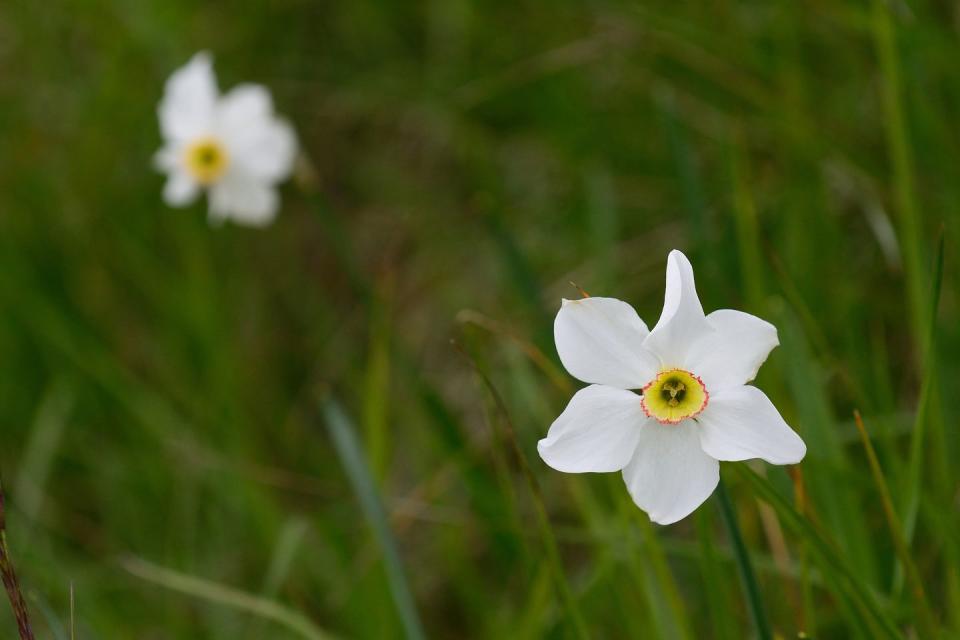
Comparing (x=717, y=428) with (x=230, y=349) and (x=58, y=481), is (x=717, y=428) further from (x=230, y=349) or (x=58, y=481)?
(x=58, y=481)

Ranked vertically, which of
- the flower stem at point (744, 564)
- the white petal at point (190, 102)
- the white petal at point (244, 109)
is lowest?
the flower stem at point (744, 564)

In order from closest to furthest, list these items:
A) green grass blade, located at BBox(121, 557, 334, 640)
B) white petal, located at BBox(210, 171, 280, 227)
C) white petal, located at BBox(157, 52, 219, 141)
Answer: green grass blade, located at BBox(121, 557, 334, 640), white petal, located at BBox(157, 52, 219, 141), white petal, located at BBox(210, 171, 280, 227)

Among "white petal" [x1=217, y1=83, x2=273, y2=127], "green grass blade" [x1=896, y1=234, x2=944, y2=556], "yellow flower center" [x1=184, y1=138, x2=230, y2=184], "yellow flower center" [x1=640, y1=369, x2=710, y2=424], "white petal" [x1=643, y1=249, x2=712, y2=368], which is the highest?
"white petal" [x1=217, y1=83, x2=273, y2=127]

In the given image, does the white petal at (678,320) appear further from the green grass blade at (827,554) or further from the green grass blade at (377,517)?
the green grass blade at (377,517)

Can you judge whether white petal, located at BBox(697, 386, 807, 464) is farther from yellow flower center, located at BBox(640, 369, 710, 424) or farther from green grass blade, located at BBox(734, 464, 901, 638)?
green grass blade, located at BBox(734, 464, 901, 638)

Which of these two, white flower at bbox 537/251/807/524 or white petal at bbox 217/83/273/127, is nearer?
white flower at bbox 537/251/807/524

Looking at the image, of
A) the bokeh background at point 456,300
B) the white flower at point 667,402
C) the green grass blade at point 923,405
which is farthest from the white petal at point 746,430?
the green grass blade at point 923,405

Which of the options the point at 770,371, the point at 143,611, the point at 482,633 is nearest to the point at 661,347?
the point at 770,371

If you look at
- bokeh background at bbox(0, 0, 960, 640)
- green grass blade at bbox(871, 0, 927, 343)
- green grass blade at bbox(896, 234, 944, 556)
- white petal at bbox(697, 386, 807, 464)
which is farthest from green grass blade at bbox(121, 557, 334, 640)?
green grass blade at bbox(871, 0, 927, 343)
